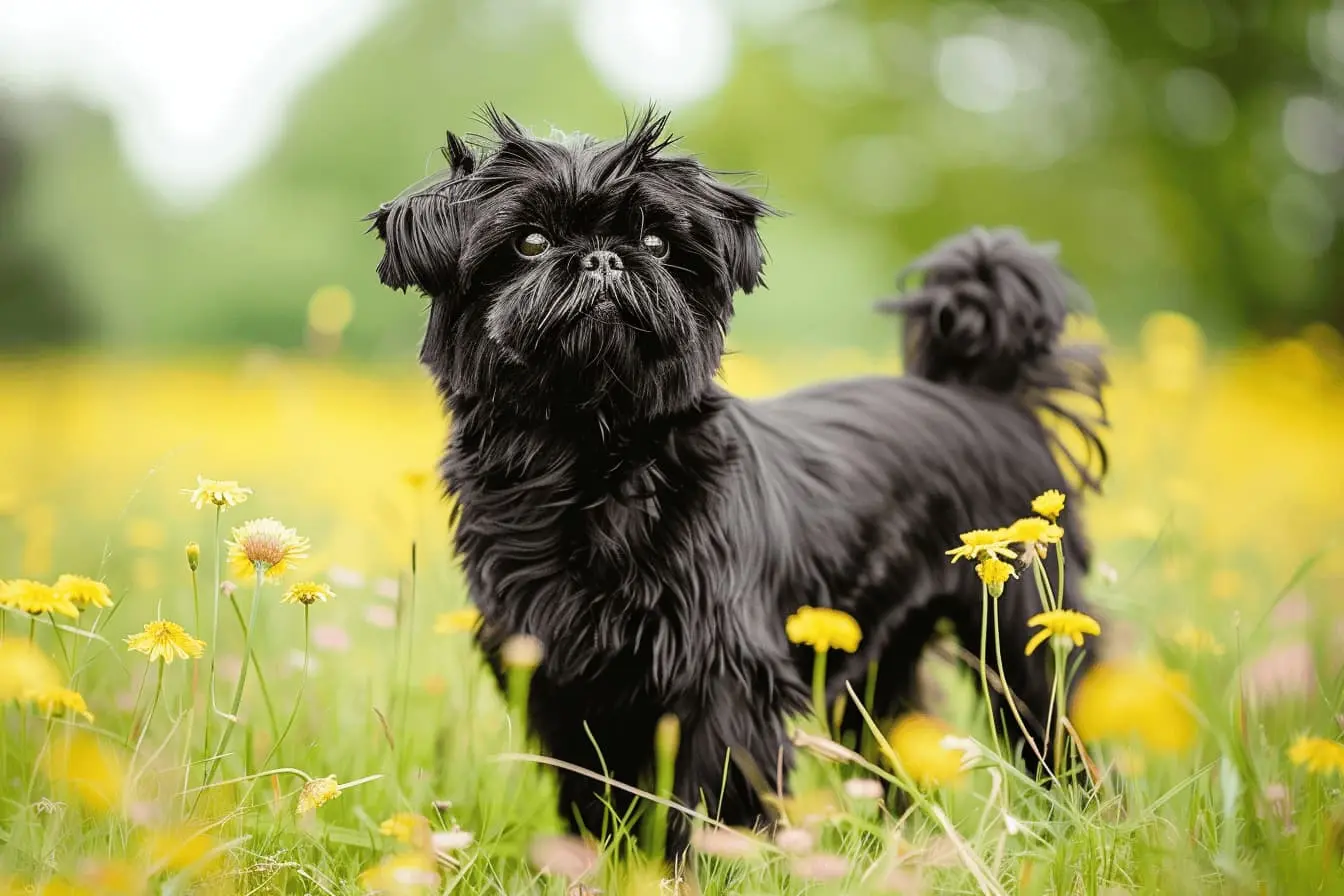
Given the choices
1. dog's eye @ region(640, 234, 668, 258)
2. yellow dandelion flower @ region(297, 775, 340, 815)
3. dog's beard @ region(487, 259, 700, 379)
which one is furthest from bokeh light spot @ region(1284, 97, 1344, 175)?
yellow dandelion flower @ region(297, 775, 340, 815)

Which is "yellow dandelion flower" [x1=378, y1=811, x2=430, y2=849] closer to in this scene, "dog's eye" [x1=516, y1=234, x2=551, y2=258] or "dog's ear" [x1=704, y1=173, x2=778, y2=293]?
"dog's eye" [x1=516, y1=234, x2=551, y2=258]

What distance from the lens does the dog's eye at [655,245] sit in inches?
99.8

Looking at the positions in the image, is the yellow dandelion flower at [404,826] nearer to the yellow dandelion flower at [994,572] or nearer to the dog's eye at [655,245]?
the yellow dandelion flower at [994,572]

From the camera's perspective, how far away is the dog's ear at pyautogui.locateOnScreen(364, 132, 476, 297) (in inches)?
101

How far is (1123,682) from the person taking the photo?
1380mm

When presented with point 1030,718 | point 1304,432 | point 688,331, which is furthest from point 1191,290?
point 688,331

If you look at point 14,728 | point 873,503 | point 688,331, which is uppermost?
point 688,331

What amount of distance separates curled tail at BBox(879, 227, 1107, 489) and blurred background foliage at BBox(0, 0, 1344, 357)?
9499mm

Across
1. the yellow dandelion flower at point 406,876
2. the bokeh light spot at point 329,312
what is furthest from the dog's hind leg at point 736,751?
the bokeh light spot at point 329,312

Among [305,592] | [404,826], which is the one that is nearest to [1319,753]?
[404,826]

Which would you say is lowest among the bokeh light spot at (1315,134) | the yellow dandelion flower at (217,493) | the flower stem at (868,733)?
the flower stem at (868,733)

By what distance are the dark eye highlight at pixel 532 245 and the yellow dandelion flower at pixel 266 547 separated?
0.80 meters

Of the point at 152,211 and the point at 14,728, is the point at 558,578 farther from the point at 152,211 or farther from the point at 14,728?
the point at 152,211

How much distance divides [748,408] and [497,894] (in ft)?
4.71
